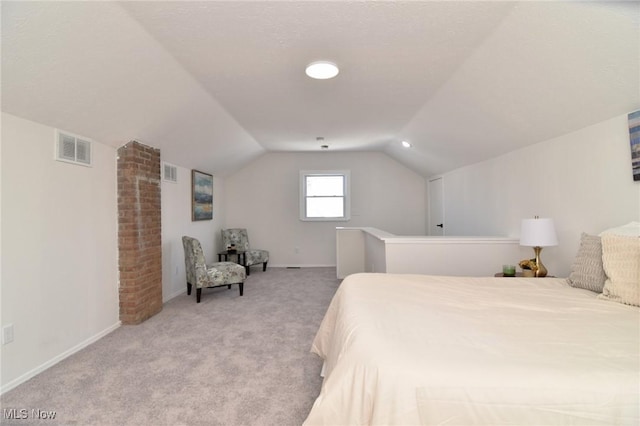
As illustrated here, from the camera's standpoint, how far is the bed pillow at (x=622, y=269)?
1627 millimetres

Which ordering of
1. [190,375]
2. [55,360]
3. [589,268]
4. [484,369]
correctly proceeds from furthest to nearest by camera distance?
[55,360] < [190,375] < [589,268] < [484,369]

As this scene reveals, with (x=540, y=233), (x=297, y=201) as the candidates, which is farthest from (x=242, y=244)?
(x=540, y=233)

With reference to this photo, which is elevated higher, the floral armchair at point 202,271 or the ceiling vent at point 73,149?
the ceiling vent at point 73,149

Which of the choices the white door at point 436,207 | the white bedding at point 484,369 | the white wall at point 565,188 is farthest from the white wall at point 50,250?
the white door at point 436,207

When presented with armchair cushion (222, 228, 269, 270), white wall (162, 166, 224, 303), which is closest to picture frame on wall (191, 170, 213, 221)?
white wall (162, 166, 224, 303)

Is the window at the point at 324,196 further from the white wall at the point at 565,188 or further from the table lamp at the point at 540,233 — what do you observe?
the table lamp at the point at 540,233

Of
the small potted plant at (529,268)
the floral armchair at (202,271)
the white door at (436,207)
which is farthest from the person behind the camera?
the white door at (436,207)

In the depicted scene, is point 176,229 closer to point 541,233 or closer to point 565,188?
point 541,233

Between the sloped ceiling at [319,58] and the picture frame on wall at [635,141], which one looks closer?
the sloped ceiling at [319,58]

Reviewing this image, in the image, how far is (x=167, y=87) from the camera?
106 inches

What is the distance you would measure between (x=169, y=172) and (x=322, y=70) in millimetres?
2845

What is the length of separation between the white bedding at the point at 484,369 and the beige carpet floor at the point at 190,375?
0.87m

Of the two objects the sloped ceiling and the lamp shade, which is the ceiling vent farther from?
the lamp shade

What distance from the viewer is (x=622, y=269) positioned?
5.55ft
